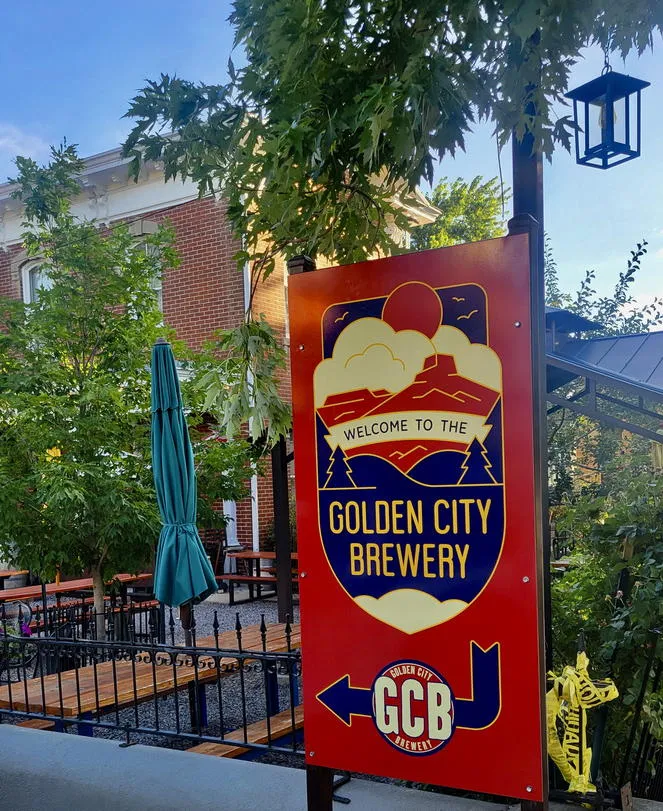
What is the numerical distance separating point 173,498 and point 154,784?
2190mm

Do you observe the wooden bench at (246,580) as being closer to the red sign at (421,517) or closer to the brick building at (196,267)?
the brick building at (196,267)

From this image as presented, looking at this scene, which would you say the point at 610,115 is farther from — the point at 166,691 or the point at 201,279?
the point at 201,279

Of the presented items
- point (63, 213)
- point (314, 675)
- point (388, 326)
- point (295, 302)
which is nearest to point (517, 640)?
point (314, 675)

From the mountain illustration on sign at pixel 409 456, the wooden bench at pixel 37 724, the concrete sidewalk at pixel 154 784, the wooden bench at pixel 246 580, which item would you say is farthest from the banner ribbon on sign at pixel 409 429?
the wooden bench at pixel 246 580

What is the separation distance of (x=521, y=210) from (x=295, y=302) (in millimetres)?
928

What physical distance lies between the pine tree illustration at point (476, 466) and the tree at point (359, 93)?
3.40ft

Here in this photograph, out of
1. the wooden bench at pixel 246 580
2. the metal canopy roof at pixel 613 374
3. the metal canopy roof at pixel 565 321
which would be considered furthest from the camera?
the wooden bench at pixel 246 580

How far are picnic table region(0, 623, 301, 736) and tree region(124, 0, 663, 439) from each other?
9.88ft

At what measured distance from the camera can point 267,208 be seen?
3488mm

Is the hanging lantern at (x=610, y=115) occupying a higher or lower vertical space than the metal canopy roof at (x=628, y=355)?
higher

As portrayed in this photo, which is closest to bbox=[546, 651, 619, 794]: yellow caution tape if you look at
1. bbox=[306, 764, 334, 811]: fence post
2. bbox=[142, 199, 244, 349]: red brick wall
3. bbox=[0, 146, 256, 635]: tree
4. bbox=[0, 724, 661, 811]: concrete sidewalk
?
bbox=[0, 724, 661, 811]: concrete sidewalk

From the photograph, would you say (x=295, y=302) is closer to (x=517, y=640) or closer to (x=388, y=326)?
(x=388, y=326)

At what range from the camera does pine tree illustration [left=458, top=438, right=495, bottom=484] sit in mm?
2771

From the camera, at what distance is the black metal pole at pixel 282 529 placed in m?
8.50
